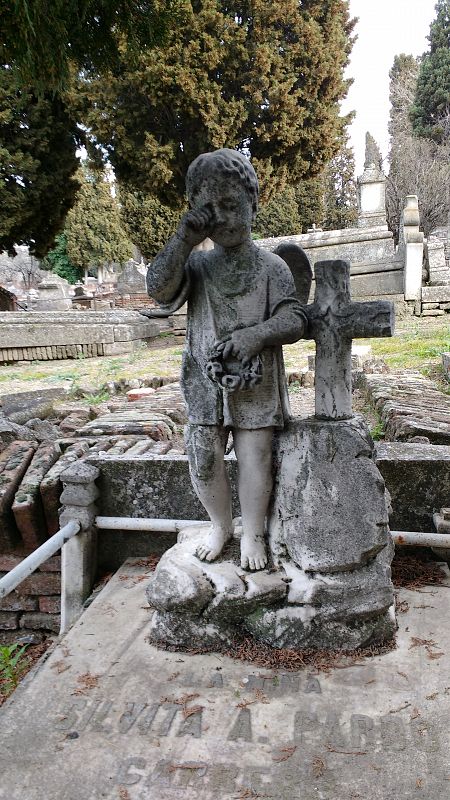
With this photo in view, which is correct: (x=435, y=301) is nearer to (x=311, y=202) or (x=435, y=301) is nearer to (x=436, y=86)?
(x=311, y=202)

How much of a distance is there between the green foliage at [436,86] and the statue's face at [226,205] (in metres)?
33.3

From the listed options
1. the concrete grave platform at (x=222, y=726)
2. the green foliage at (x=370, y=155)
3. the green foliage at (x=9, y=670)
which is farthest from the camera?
the green foliage at (x=370, y=155)

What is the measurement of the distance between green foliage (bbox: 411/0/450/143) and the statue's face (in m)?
33.3

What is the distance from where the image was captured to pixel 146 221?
79.3 ft

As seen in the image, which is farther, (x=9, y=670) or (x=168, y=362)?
(x=168, y=362)

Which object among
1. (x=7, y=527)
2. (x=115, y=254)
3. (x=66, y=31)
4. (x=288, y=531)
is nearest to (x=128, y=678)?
(x=288, y=531)

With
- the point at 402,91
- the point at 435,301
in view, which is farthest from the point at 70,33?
the point at 402,91

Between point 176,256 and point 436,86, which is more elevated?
point 436,86

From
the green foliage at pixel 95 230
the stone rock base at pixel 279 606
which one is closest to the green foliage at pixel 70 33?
the stone rock base at pixel 279 606

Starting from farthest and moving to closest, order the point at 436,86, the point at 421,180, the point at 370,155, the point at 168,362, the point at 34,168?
1. the point at 436,86
2. the point at 421,180
3. the point at 370,155
4. the point at 34,168
5. the point at 168,362

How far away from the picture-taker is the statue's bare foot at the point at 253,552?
2.52 metres

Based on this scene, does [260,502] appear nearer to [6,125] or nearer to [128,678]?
[128,678]

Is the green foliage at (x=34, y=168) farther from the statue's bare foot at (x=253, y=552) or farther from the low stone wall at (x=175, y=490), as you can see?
the statue's bare foot at (x=253, y=552)

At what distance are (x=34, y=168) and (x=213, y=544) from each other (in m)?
10.6
